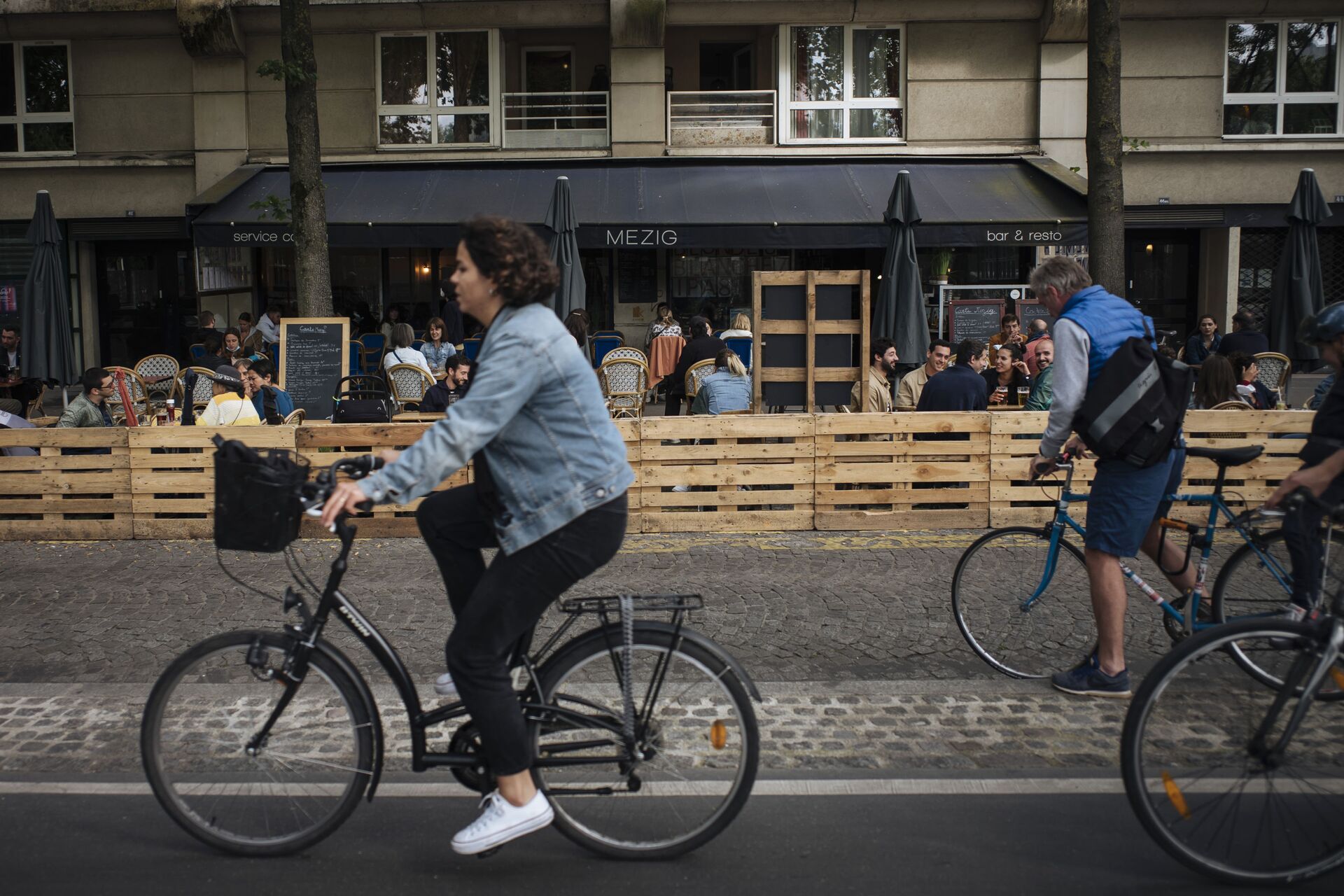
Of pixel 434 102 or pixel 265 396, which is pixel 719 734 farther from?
pixel 434 102

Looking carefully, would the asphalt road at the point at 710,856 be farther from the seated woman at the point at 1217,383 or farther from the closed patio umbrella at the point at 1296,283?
the closed patio umbrella at the point at 1296,283

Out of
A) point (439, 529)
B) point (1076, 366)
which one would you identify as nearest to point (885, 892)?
point (439, 529)

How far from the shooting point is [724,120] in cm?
1919

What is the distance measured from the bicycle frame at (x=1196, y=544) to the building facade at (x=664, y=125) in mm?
12596

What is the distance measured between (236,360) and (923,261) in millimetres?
10508

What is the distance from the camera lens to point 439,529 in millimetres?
3783

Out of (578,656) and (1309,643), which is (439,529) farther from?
(1309,643)

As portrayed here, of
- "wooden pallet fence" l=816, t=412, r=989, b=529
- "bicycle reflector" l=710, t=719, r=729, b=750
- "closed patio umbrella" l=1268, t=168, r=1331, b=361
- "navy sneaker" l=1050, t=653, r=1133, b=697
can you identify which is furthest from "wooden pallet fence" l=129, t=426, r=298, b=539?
"closed patio umbrella" l=1268, t=168, r=1331, b=361

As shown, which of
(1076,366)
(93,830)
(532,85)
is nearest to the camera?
(93,830)

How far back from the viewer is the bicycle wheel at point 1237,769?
3.54m

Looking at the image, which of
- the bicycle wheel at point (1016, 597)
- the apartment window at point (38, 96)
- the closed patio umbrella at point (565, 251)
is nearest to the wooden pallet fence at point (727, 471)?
the bicycle wheel at point (1016, 597)

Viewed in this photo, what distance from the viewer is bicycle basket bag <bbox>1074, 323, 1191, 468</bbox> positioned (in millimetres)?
4965

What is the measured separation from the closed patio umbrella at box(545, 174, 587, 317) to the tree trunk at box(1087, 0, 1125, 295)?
17.5 feet

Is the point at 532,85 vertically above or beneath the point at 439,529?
above
